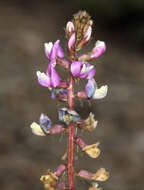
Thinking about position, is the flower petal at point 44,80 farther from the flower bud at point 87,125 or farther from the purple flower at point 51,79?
the flower bud at point 87,125

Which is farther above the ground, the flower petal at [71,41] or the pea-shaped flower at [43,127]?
the flower petal at [71,41]

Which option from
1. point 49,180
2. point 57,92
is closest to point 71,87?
point 57,92

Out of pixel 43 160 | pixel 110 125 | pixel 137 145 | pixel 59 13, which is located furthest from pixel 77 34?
pixel 59 13

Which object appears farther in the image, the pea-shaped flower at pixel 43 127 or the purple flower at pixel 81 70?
the pea-shaped flower at pixel 43 127

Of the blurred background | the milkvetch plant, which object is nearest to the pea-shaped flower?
the milkvetch plant

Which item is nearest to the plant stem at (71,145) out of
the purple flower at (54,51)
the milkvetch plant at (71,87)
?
the milkvetch plant at (71,87)

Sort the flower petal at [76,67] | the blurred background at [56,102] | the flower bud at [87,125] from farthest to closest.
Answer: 1. the blurred background at [56,102]
2. the flower bud at [87,125]
3. the flower petal at [76,67]

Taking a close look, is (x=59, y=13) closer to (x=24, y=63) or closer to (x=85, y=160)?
(x=24, y=63)

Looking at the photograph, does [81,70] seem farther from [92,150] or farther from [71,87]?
[92,150]
